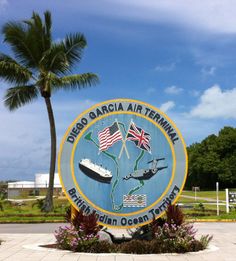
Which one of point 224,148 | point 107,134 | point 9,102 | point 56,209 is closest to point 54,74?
point 9,102

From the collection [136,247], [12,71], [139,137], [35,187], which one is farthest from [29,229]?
[35,187]

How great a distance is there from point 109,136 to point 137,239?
2.68 metres

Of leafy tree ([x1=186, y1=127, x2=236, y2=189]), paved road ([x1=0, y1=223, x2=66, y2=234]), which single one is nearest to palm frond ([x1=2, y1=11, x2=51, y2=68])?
paved road ([x1=0, y1=223, x2=66, y2=234])

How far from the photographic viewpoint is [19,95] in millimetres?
29578

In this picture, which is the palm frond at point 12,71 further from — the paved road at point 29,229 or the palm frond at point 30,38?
the paved road at point 29,229

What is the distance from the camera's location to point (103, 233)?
12164 millimetres

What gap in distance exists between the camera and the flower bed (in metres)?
11.5

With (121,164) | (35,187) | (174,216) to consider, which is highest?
(35,187)

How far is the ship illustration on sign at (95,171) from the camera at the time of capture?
499 inches

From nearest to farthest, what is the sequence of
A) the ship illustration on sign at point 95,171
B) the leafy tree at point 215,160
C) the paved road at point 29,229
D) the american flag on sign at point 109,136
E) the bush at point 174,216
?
the bush at point 174,216, the ship illustration on sign at point 95,171, the american flag on sign at point 109,136, the paved road at point 29,229, the leafy tree at point 215,160

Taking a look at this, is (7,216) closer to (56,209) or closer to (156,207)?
(56,209)

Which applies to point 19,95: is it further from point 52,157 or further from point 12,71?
point 52,157

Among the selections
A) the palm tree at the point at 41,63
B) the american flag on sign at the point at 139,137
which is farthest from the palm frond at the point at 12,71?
the american flag on sign at the point at 139,137

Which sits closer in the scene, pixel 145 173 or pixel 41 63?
pixel 145 173
